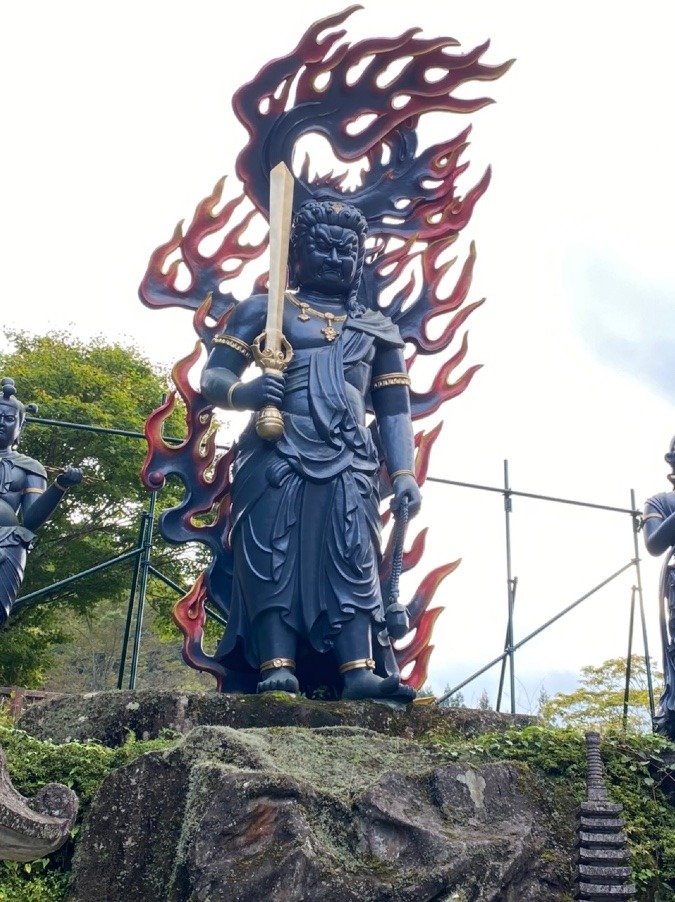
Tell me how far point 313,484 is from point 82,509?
1084 cm

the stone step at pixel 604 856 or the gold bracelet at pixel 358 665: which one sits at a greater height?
the gold bracelet at pixel 358 665

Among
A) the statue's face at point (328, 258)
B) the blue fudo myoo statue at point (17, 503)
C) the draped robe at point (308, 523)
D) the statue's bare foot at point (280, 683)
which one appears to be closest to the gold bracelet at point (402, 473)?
the draped robe at point (308, 523)

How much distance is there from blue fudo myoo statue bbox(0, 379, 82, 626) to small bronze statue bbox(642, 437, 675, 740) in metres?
3.38

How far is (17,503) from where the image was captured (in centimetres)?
687

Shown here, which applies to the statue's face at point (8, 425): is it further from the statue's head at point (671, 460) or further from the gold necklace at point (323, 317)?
the statue's head at point (671, 460)

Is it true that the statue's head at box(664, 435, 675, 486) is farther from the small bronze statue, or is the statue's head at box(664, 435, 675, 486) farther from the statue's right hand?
the statue's right hand

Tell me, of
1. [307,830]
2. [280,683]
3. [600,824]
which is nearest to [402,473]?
[280,683]

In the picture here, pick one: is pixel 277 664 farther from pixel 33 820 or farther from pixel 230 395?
pixel 33 820

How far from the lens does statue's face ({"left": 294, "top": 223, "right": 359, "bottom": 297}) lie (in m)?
7.12

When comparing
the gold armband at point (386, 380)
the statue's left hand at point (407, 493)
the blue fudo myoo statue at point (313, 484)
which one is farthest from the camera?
the gold armband at point (386, 380)

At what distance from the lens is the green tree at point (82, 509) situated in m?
16.1

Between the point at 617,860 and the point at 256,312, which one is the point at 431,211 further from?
the point at 617,860

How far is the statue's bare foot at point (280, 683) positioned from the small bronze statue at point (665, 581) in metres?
2.06

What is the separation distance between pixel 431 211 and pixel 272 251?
1.56m
